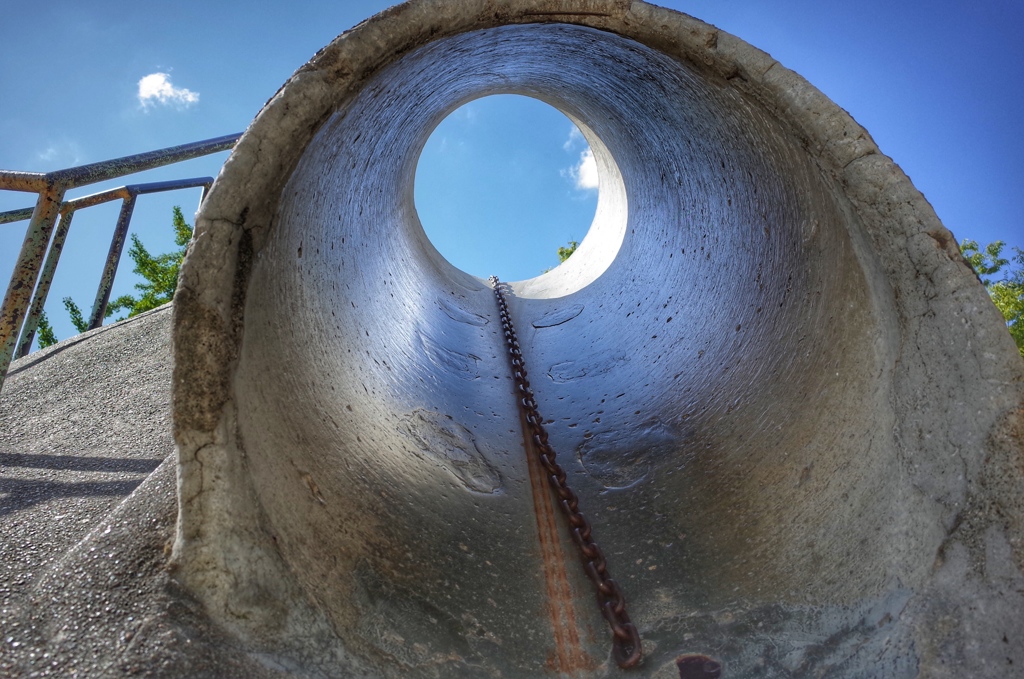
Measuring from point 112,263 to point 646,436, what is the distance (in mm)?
4828

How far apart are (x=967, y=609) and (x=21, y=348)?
237 inches

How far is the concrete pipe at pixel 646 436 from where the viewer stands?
184 cm

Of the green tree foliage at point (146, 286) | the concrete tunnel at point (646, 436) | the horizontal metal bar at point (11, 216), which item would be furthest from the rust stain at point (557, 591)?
the green tree foliage at point (146, 286)

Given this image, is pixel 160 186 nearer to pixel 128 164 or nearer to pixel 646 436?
pixel 128 164

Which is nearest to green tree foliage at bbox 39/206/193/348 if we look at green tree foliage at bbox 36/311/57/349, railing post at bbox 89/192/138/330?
green tree foliage at bbox 36/311/57/349

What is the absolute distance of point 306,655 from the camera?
1.75 metres

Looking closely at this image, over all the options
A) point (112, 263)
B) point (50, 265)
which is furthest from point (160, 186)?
point (50, 265)

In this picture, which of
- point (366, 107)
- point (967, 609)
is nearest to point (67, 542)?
point (366, 107)

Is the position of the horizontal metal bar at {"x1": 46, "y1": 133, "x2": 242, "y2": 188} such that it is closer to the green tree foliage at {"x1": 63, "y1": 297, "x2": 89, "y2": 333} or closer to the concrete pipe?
the concrete pipe

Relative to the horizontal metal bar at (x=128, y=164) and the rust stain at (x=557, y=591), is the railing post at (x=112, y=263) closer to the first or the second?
the horizontal metal bar at (x=128, y=164)

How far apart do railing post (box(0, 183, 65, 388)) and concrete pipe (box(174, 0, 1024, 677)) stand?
3.18 feet

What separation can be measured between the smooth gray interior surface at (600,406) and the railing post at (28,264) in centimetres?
96

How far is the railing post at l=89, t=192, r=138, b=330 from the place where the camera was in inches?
211

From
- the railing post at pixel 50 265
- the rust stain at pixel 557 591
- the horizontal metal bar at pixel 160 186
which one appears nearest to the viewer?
the rust stain at pixel 557 591
